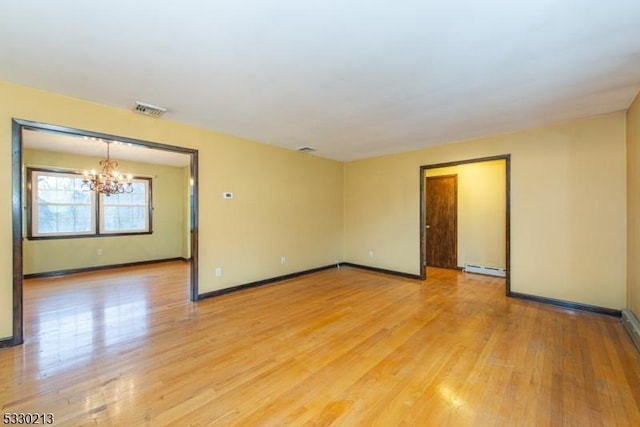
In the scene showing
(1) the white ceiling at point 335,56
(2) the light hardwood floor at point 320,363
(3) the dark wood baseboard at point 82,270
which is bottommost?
(2) the light hardwood floor at point 320,363

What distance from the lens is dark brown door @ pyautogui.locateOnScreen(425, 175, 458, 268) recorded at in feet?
19.6

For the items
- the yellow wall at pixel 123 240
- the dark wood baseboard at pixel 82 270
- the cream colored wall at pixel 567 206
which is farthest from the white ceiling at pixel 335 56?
the dark wood baseboard at pixel 82 270

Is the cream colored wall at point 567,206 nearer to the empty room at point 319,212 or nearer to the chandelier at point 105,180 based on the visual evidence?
the empty room at point 319,212

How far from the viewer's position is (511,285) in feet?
13.3

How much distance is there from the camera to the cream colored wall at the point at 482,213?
534 centimetres

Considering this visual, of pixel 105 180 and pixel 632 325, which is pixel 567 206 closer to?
pixel 632 325

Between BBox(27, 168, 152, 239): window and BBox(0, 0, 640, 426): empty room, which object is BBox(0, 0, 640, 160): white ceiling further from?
BBox(27, 168, 152, 239): window

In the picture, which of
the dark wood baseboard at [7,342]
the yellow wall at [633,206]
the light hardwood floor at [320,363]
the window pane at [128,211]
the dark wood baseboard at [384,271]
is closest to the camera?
the light hardwood floor at [320,363]

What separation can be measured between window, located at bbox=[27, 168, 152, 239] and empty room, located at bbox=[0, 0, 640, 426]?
0.19ft

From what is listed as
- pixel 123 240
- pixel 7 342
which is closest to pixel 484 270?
pixel 7 342

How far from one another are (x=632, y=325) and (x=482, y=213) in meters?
3.03

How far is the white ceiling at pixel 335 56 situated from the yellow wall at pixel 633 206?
28 centimetres

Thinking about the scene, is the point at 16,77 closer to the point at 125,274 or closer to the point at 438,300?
the point at 125,274

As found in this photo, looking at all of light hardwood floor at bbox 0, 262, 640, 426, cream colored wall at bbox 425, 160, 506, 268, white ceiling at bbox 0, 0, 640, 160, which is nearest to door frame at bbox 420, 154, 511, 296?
light hardwood floor at bbox 0, 262, 640, 426
